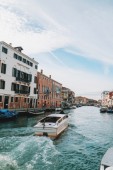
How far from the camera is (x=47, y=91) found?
6388cm

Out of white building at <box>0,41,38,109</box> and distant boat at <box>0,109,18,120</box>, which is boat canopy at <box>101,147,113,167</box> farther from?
white building at <box>0,41,38,109</box>

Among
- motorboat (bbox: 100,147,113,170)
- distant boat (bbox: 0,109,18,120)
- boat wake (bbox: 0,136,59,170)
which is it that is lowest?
boat wake (bbox: 0,136,59,170)

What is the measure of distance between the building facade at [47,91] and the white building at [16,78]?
5446 mm

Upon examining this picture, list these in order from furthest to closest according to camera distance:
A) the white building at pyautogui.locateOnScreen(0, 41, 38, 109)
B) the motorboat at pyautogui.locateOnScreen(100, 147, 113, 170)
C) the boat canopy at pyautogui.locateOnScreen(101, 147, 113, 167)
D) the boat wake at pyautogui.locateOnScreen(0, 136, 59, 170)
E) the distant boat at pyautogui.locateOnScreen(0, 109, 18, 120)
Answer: the white building at pyautogui.locateOnScreen(0, 41, 38, 109) → the distant boat at pyautogui.locateOnScreen(0, 109, 18, 120) → the boat wake at pyautogui.locateOnScreen(0, 136, 59, 170) → the boat canopy at pyautogui.locateOnScreen(101, 147, 113, 167) → the motorboat at pyautogui.locateOnScreen(100, 147, 113, 170)

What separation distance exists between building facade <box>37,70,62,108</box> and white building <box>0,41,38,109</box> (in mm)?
5446

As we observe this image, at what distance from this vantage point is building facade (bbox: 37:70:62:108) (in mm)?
57031

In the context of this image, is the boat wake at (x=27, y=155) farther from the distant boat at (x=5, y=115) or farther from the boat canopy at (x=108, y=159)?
the distant boat at (x=5, y=115)

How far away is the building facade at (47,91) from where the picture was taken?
187ft

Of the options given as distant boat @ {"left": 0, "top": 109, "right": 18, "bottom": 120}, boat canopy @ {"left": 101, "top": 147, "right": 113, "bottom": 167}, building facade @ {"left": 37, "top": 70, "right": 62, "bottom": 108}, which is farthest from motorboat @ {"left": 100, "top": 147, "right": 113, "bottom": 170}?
building facade @ {"left": 37, "top": 70, "right": 62, "bottom": 108}

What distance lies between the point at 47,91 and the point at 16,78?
2287cm

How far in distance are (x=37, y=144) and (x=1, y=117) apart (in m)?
16.0

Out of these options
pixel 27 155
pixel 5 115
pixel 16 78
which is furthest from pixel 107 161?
pixel 16 78

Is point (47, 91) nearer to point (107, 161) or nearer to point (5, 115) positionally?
point (5, 115)

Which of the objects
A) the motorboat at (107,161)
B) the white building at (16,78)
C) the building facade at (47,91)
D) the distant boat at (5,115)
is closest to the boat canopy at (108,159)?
the motorboat at (107,161)
